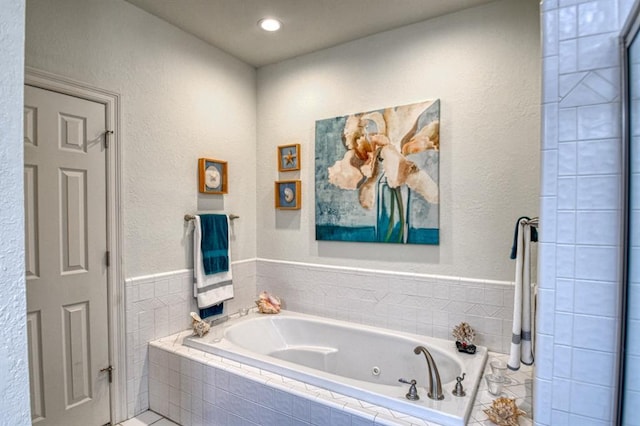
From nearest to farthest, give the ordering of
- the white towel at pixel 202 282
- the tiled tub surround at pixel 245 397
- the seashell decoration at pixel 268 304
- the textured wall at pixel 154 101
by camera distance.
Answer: the tiled tub surround at pixel 245 397
the textured wall at pixel 154 101
the white towel at pixel 202 282
the seashell decoration at pixel 268 304

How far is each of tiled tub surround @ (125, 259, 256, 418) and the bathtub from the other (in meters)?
0.24

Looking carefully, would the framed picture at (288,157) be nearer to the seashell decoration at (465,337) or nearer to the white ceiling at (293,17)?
the white ceiling at (293,17)

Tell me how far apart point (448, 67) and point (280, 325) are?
90.7 inches

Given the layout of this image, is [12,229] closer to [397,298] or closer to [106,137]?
[106,137]

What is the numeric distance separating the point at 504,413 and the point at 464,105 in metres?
1.80

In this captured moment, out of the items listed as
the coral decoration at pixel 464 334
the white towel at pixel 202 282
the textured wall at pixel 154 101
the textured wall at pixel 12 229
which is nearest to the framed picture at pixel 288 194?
the textured wall at pixel 154 101

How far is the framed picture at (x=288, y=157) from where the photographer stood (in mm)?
3021

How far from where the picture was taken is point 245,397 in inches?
76.2

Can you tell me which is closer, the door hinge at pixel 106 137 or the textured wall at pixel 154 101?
the textured wall at pixel 154 101

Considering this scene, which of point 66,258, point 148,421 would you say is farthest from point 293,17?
point 148,421

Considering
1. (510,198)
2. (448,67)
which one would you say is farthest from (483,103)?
(510,198)

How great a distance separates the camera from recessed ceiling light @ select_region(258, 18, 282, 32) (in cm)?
246

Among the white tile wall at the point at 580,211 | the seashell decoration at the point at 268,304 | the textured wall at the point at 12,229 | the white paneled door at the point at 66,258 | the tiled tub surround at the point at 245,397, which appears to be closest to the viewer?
the textured wall at the point at 12,229

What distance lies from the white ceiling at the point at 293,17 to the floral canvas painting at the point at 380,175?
60 centimetres
